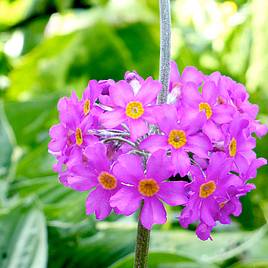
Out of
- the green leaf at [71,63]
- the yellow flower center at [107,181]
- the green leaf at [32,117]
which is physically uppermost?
the green leaf at [71,63]

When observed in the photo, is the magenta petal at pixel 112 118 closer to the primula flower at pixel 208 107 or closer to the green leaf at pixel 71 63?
the primula flower at pixel 208 107

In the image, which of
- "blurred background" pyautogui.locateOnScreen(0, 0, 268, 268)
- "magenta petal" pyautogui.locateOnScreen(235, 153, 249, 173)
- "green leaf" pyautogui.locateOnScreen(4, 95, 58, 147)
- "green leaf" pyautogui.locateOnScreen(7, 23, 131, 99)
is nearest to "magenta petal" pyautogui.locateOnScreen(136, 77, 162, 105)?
"magenta petal" pyautogui.locateOnScreen(235, 153, 249, 173)

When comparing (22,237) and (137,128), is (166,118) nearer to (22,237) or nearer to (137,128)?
(137,128)

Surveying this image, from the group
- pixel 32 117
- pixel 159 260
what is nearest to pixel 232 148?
pixel 159 260

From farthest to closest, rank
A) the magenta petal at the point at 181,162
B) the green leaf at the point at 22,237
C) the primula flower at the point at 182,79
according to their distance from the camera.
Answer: the green leaf at the point at 22,237 → the primula flower at the point at 182,79 → the magenta petal at the point at 181,162

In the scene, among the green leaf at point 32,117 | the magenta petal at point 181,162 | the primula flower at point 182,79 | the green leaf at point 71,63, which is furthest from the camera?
the green leaf at point 71,63

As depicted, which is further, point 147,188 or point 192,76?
point 192,76

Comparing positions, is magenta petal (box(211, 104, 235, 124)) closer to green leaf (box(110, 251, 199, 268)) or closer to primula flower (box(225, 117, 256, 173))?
primula flower (box(225, 117, 256, 173))

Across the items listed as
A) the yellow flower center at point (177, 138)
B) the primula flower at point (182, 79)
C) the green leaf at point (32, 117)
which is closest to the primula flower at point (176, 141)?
the yellow flower center at point (177, 138)
